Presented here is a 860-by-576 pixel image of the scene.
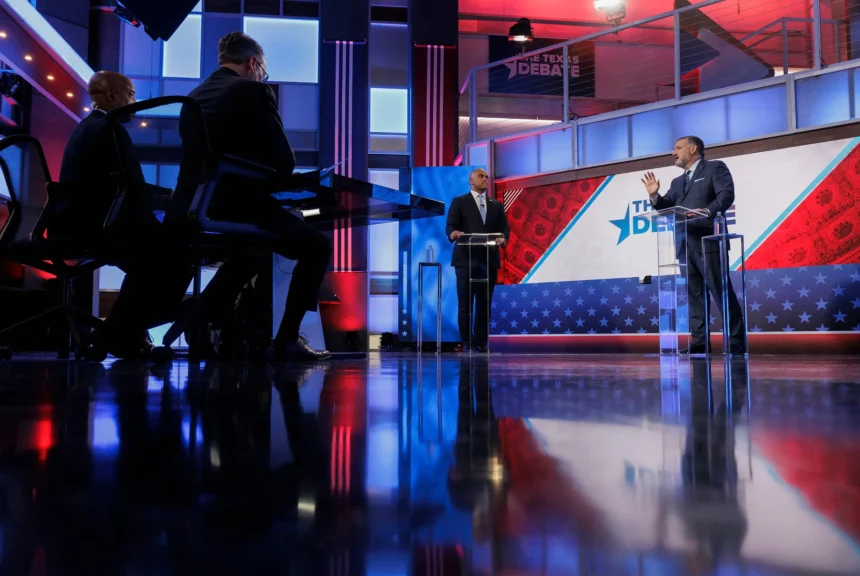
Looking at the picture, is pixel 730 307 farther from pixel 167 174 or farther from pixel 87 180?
pixel 87 180

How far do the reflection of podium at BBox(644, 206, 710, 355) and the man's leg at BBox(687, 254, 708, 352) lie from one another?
1.34 feet

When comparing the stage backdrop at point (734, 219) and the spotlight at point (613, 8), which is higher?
the spotlight at point (613, 8)

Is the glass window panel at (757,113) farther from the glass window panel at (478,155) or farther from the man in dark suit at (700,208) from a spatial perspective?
the glass window panel at (478,155)

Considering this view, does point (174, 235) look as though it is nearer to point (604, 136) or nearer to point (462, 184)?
point (462, 184)

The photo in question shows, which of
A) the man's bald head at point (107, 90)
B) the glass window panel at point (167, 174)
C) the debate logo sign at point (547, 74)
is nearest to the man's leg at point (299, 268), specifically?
the glass window panel at point (167, 174)

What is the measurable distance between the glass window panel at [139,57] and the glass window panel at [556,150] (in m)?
5.57

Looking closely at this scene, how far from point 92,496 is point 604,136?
23.4 ft

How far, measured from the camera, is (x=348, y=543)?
219mm

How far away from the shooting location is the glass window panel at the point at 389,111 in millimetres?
9531

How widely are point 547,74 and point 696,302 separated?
6.74 m

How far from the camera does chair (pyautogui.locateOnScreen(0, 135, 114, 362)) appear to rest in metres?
2.32

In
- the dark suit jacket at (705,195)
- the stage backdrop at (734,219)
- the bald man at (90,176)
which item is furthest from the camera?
the stage backdrop at (734,219)

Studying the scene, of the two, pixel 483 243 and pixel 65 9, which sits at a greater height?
pixel 65 9

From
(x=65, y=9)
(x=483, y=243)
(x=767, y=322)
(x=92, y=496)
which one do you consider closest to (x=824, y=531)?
(x=92, y=496)
